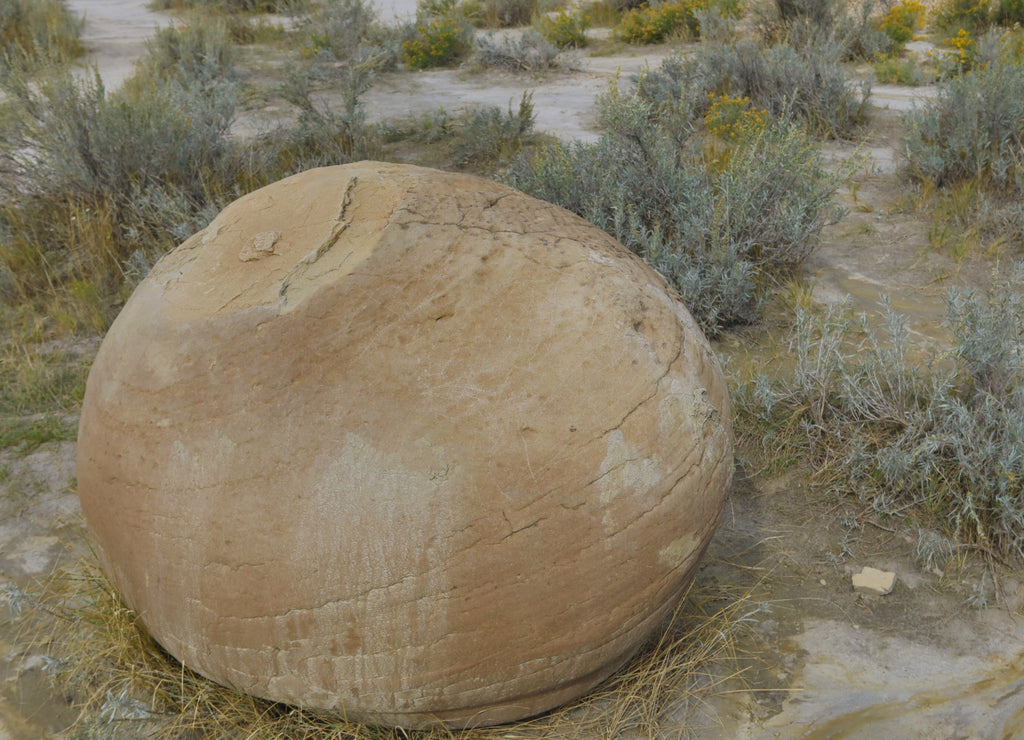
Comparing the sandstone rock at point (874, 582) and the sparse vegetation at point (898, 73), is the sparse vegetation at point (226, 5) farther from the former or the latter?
the sandstone rock at point (874, 582)

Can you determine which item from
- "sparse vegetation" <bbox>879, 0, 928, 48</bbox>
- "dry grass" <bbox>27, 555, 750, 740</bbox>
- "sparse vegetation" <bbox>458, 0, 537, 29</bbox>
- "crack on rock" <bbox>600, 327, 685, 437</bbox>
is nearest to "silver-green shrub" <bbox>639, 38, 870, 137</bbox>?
"sparse vegetation" <bbox>879, 0, 928, 48</bbox>

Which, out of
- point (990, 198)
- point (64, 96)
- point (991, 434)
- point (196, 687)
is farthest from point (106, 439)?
point (990, 198)

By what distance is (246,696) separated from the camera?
2.21 meters

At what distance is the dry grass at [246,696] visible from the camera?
2219 mm

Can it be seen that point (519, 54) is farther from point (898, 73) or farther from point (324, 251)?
point (324, 251)

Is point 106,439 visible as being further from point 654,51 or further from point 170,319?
point 654,51

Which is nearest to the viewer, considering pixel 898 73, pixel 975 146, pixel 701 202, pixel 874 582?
pixel 874 582

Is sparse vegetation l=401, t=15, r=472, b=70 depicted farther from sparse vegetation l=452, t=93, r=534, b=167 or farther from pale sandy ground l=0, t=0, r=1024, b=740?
pale sandy ground l=0, t=0, r=1024, b=740

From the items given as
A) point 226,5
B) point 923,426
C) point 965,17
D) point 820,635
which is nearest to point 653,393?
point 820,635

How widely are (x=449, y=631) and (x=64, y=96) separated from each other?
4.90 meters

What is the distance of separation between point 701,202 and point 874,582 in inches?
95.5

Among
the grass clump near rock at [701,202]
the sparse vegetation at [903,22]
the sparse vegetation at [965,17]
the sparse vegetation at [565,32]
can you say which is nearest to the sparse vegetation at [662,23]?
the sparse vegetation at [565,32]

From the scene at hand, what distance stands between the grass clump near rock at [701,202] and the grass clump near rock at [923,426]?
2.62 ft

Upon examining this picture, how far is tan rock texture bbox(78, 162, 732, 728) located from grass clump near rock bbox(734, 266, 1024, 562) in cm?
135
